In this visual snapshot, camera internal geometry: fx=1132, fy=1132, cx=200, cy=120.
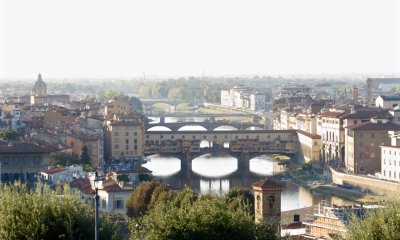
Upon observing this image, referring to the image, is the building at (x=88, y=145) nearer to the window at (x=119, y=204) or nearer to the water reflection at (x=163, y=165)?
the water reflection at (x=163, y=165)

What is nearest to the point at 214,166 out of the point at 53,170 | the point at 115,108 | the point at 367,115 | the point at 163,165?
the point at 163,165

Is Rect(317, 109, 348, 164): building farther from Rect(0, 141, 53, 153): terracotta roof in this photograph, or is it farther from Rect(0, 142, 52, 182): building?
Rect(0, 142, 52, 182): building

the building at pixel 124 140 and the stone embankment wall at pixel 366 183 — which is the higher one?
the building at pixel 124 140

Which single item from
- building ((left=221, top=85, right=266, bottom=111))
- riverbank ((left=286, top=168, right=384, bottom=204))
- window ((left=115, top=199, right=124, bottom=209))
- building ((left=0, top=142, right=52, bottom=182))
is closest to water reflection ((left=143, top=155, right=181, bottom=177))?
riverbank ((left=286, top=168, right=384, bottom=204))

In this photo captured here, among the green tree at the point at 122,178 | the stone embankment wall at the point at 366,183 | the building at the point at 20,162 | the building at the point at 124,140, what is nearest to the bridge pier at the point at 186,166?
the building at the point at 124,140

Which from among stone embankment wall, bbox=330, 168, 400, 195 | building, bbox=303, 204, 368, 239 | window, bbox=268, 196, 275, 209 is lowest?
stone embankment wall, bbox=330, 168, 400, 195

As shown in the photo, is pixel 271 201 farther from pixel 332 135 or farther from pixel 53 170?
pixel 332 135

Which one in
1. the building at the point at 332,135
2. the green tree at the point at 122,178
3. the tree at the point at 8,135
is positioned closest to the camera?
the green tree at the point at 122,178
